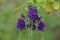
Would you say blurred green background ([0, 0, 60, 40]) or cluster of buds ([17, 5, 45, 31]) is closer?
cluster of buds ([17, 5, 45, 31])

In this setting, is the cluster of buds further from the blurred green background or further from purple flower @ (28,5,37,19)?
the blurred green background

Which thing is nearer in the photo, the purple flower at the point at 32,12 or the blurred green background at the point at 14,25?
the purple flower at the point at 32,12

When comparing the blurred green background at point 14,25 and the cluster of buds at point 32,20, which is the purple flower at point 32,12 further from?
the blurred green background at point 14,25

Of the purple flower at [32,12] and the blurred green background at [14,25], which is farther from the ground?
the blurred green background at [14,25]

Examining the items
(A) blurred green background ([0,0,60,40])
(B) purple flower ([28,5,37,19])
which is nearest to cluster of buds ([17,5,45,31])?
(B) purple flower ([28,5,37,19])

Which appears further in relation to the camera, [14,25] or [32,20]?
[14,25]

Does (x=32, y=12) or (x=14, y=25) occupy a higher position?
(x=14, y=25)

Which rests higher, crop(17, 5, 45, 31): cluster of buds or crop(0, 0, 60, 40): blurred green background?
crop(0, 0, 60, 40): blurred green background

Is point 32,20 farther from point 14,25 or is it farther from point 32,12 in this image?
point 14,25

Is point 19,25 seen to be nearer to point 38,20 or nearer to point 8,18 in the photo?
point 38,20

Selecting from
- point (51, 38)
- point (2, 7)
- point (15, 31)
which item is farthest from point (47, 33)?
point (2, 7)

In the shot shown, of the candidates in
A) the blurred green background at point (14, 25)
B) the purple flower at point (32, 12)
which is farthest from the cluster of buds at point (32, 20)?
the blurred green background at point (14, 25)

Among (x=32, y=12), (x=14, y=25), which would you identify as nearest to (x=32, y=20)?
(x=32, y=12)
